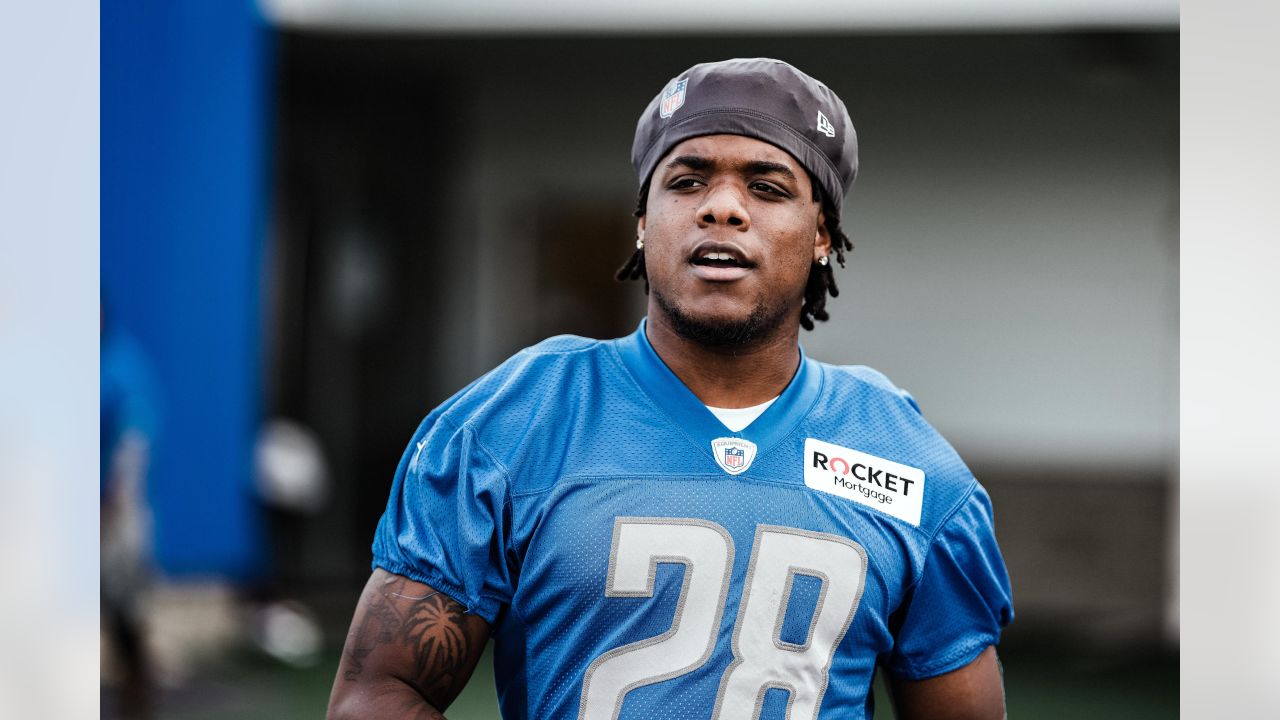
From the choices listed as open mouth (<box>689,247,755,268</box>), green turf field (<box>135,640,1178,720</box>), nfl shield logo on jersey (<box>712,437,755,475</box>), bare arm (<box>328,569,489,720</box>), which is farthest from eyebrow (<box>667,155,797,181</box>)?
green turf field (<box>135,640,1178,720</box>)

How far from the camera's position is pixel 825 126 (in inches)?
61.4

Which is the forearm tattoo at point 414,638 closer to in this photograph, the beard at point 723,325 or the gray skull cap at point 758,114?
the beard at point 723,325

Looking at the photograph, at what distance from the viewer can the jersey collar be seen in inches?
60.4

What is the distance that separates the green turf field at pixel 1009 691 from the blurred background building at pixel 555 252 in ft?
0.11

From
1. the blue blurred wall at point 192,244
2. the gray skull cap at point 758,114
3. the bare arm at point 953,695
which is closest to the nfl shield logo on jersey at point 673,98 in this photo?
the gray skull cap at point 758,114

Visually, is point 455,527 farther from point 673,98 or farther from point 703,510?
point 673,98

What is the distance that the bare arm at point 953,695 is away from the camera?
5.22 ft

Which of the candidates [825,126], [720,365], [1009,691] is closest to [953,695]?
[720,365]

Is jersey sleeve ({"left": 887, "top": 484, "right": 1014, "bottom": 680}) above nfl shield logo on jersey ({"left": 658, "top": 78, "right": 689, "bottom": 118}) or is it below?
below

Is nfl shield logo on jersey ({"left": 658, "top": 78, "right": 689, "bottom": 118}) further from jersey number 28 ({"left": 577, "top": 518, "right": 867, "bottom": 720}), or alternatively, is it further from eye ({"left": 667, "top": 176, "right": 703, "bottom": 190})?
jersey number 28 ({"left": 577, "top": 518, "right": 867, "bottom": 720})

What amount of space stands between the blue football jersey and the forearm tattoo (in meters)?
0.03
